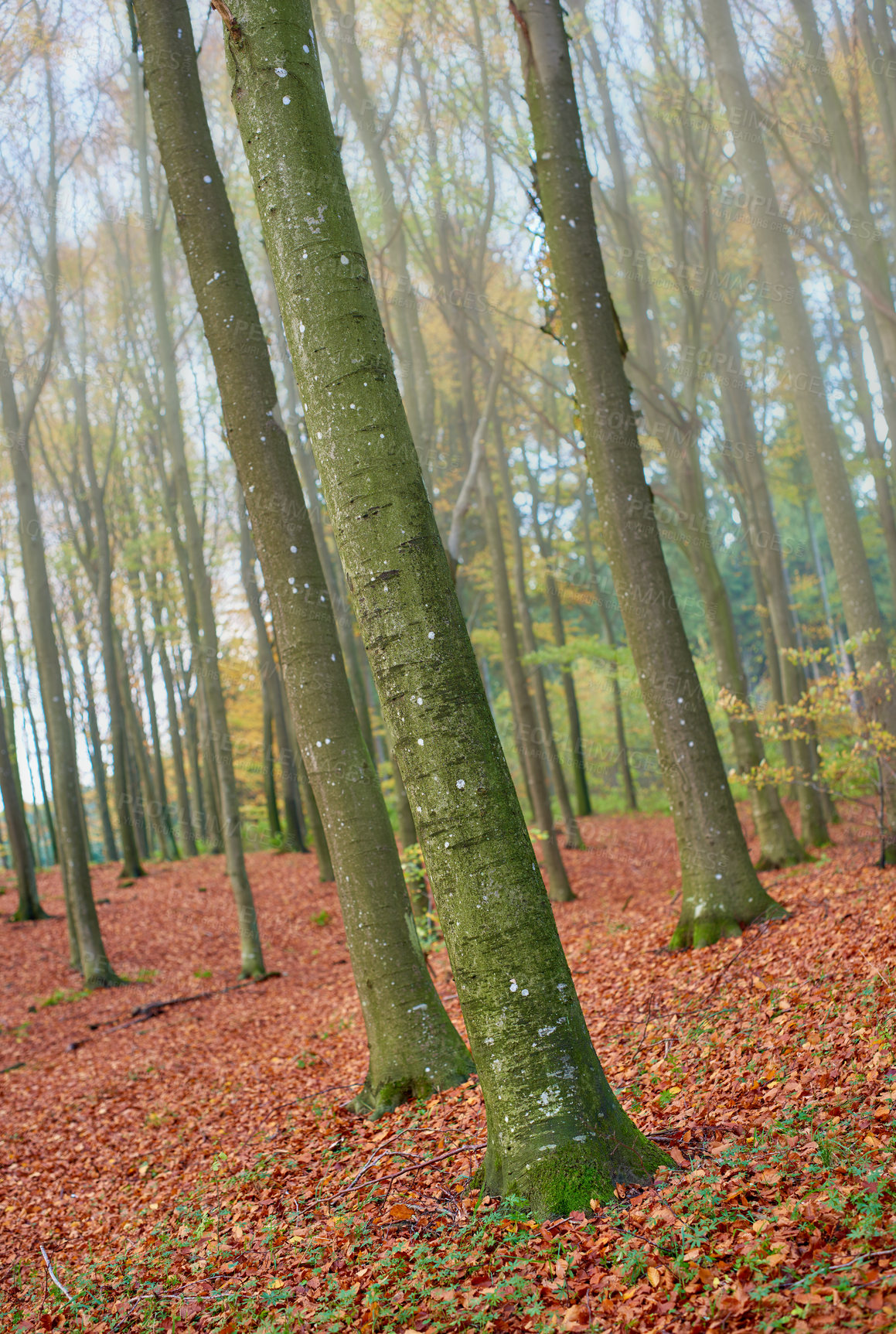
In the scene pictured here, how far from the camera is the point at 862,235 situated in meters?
8.27

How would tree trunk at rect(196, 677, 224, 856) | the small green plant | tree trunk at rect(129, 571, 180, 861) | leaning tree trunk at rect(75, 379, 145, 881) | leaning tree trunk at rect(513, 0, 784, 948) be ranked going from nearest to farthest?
leaning tree trunk at rect(513, 0, 784, 948) < the small green plant < leaning tree trunk at rect(75, 379, 145, 881) < tree trunk at rect(196, 677, 224, 856) < tree trunk at rect(129, 571, 180, 861)

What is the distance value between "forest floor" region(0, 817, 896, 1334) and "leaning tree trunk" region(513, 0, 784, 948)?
0.71m

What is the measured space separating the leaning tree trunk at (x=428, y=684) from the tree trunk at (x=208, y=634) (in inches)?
284

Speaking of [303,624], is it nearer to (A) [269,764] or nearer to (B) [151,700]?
(A) [269,764]

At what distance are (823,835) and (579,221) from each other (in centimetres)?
777

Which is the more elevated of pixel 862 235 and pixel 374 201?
pixel 374 201

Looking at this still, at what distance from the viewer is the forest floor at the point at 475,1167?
2277 mm

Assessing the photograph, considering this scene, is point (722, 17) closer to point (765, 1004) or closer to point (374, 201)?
point (374, 201)

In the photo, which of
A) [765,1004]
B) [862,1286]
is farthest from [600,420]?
[862,1286]

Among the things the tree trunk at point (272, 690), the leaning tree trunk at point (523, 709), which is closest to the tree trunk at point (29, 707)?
the tree trunk at point (272, 690)

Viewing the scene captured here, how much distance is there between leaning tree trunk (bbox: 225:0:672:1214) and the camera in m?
2.74

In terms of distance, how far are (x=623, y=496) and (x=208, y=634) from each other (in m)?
5.89
